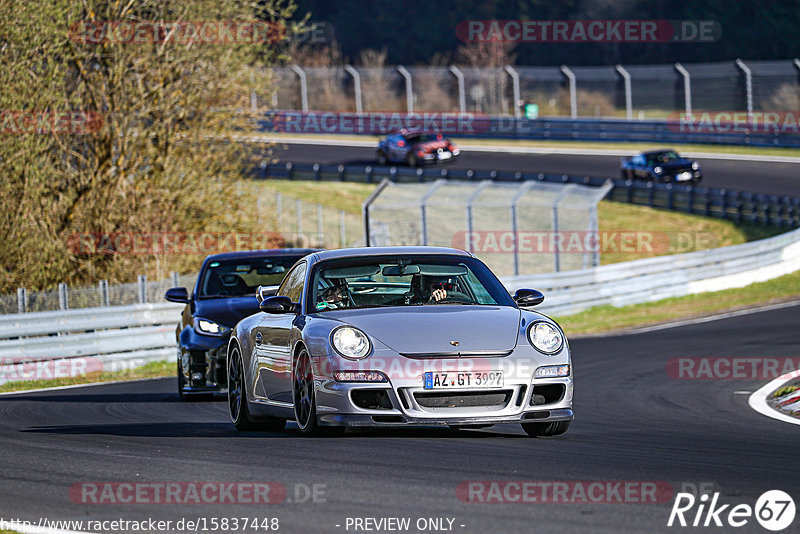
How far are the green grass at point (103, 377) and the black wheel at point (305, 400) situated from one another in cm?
888

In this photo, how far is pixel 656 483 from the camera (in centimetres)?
702

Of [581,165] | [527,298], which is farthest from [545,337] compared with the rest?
[581,165]

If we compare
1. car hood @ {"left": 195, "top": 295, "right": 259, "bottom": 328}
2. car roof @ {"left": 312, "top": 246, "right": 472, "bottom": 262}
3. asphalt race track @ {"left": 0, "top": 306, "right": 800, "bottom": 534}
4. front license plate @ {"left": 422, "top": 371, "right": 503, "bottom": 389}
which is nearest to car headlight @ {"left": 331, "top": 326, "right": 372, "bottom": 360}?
front license plate @ {"left": 422, "top": 371, "right": 503, "bottom": 389}

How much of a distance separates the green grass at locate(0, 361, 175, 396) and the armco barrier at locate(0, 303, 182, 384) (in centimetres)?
12

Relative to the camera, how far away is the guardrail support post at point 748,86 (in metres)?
54.0

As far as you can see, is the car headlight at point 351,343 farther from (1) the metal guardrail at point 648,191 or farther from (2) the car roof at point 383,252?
(1) the metal guardrail at point 648,191

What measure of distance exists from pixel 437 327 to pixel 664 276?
65.6 ft

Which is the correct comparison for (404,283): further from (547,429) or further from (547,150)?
(547,150)

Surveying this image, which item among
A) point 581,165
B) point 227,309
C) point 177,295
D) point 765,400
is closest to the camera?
point 765,400

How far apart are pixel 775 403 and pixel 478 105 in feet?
192

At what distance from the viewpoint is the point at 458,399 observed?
8680 mm

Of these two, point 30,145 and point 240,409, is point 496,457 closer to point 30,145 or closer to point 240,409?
point 240,409

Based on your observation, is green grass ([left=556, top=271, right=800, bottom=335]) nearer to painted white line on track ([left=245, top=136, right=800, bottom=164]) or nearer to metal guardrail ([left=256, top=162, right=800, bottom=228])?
metal guardrail ([left=256, top=162, right=800, bottom=228])

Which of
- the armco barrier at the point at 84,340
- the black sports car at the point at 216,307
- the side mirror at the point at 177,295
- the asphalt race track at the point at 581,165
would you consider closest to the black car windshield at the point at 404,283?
the black sports car at the point at 216,307
